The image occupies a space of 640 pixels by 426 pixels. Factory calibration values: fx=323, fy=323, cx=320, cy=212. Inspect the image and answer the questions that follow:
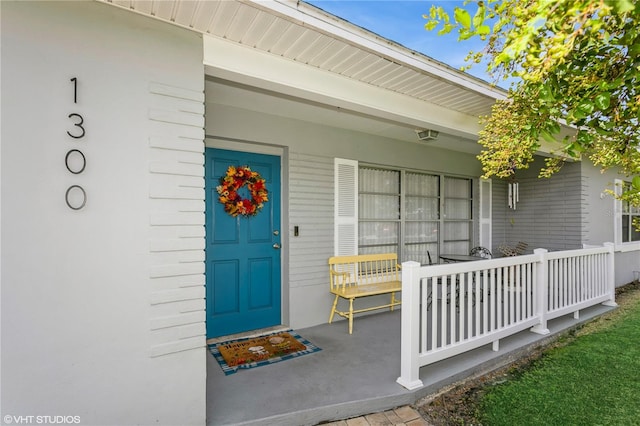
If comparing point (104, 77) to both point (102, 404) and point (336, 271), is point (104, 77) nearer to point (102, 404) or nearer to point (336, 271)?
point (102, 404)

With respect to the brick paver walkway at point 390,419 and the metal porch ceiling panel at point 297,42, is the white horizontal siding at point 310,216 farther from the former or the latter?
the brick paver walkway at point 390,419

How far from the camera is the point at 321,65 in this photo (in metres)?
2.72

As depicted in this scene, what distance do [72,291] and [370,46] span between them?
254cm

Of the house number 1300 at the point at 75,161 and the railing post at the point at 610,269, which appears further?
the railing post at the point at 610,269

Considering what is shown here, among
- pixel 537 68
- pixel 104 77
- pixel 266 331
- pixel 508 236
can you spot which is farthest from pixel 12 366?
pixel 508 236

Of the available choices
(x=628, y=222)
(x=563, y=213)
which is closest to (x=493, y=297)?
(x=563, y=213)

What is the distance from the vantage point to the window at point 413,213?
4.88 metres

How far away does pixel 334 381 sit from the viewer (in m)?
2.69

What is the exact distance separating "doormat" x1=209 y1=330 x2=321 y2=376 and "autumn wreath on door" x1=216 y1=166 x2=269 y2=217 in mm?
1435

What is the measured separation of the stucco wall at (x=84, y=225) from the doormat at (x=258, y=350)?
0.89 metres

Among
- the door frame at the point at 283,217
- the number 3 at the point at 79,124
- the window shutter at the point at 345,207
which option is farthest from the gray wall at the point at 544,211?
the number 3 at the point at 79,124

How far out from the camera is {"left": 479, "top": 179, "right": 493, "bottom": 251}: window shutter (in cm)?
627

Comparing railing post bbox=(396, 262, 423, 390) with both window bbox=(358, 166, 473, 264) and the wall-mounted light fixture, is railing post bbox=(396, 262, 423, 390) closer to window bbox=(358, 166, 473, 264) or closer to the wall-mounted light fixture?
window bbox=(358, 166, 473, 264)

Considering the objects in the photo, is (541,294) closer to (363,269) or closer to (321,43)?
(363,269)
